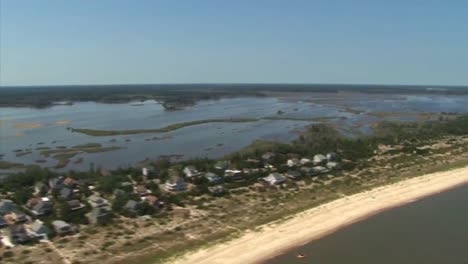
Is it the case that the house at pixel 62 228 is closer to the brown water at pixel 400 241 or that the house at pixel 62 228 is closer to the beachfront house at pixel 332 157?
the brown water at pixel 400 241

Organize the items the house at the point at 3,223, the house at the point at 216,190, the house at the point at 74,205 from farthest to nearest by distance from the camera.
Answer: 1. the house at the point at 216,190
2. the house at the point at 74,205
3. the house at the point at 3,223

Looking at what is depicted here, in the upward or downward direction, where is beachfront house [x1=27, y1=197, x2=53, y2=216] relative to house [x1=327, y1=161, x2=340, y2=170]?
downward

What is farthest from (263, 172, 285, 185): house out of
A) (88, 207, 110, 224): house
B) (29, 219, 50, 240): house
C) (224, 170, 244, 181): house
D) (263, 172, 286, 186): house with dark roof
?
(29, 219, 50, 240): house

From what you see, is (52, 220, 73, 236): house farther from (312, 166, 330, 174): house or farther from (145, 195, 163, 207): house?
(312, 166, 330, 174): house

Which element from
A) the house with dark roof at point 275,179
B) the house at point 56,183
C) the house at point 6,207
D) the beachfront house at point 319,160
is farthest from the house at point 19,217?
the beachfront house at point 319,160

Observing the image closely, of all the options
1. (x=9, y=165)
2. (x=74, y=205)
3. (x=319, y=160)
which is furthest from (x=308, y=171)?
(x=9, y=165)

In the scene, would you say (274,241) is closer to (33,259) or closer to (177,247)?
(177,247)

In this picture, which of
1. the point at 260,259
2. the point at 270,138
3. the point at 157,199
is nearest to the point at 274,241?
the point at 260,259
